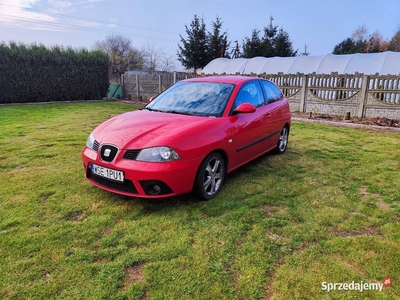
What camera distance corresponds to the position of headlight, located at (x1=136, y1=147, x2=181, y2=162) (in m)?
2.89

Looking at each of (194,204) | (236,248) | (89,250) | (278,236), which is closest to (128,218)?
(89,250)

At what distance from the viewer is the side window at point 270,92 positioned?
475 centimetres

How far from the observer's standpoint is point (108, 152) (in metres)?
3.04

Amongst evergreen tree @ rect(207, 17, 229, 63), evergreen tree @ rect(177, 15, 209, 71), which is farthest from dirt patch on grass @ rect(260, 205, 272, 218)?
evergreen tree @ rect(207, 17, 229, 63)

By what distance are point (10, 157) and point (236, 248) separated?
448 cm

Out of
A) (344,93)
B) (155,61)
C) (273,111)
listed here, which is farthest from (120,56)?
(273,111)

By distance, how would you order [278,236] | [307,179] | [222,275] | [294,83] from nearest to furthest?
1. [222,275]
2. [278,236]
3. [307,179]
4. [294,83]

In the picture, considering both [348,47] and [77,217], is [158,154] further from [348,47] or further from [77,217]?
[348,47]

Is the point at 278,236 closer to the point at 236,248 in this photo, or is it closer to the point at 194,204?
the point at 236,248

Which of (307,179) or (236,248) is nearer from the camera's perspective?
(236,248)

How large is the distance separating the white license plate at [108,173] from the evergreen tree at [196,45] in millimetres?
25550

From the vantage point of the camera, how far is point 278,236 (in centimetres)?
262

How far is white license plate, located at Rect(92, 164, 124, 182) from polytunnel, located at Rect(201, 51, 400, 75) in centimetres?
1214

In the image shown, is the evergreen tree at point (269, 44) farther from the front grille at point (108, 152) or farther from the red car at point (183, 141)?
the front grille at point (108, 152)
